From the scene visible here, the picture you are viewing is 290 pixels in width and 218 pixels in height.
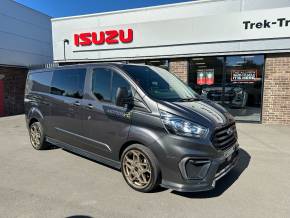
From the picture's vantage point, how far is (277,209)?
3.47 m

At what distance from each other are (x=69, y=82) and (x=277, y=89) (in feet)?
26.2

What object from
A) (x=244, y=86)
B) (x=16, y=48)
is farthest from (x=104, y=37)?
(x=244, y=86)

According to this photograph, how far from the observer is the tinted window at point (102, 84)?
14.5 feet

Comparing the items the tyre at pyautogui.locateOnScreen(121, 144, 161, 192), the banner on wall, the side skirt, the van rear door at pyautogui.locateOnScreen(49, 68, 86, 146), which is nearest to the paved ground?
the tyre at pyautogui.locateOnScreen(121, 144, 161, 192)

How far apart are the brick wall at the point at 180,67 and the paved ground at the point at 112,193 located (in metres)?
5.74

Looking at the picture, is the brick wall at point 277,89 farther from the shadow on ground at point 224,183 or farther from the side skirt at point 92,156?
the side skirt at point 92,156

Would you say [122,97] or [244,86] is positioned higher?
[244,86]

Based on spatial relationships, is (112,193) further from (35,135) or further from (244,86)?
(244,86)

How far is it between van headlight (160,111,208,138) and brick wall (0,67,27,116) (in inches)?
509

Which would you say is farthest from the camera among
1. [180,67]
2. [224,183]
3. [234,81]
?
[180,67]

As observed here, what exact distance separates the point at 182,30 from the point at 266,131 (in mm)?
5222

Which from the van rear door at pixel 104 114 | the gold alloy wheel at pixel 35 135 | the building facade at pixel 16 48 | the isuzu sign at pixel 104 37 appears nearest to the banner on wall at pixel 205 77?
the isuzu sign at pixel 104 37

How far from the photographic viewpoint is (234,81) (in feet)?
33.5

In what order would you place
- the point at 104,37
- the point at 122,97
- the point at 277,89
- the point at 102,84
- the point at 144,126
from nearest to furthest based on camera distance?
1. the point at 144,126
2. the point at 122,97
3. the point at 102,84
4. the point at 277,89
5. the point at 104,37
